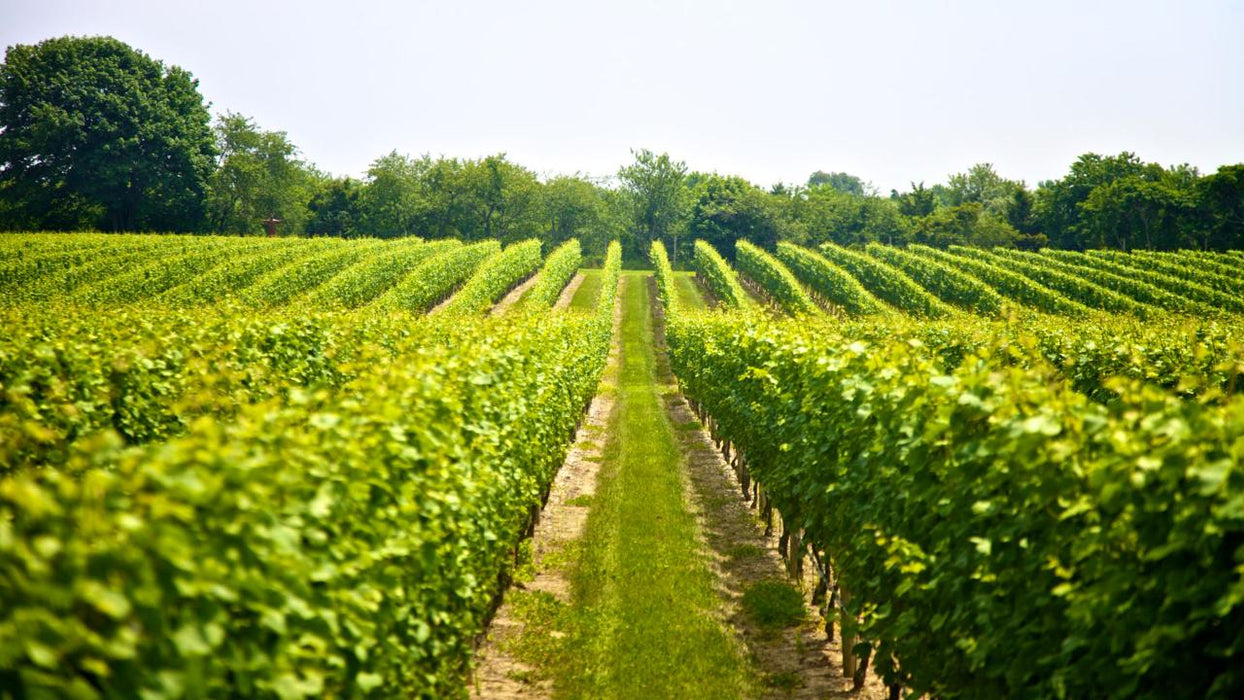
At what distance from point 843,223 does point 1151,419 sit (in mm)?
94882

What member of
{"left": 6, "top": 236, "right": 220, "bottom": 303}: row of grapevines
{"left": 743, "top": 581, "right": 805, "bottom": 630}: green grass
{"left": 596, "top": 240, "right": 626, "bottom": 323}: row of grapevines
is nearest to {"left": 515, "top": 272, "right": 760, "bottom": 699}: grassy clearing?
{"left": 743, "top": 581, "right": 805, "bottom": 630}: green grass

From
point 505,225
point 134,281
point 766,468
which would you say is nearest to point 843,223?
point 505,225

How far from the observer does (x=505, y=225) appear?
325ft

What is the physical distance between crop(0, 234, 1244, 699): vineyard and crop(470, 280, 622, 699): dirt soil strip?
0.31 feet

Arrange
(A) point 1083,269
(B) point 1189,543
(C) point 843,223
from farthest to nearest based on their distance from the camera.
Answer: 1. (C) point 843,223
2. (A) point 1083,269
3. (B) point 1189,543

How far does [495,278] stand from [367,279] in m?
7.53

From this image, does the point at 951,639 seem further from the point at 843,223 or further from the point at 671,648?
the point at 843,223

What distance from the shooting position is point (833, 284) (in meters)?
51.1

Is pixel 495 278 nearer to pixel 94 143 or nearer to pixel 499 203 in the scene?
pixel 94 143

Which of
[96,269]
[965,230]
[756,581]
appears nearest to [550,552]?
[756,581]

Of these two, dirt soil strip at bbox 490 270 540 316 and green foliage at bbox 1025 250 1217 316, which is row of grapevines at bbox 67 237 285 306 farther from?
green foliage at bbox 1025 250 1217 316

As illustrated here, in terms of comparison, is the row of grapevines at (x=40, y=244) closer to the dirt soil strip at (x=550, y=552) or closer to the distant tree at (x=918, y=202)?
the dirt soil strip at (x=550, y=552)

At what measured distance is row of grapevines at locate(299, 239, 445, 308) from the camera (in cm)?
4219

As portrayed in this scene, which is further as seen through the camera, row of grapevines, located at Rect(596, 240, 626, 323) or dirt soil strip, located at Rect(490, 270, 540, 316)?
dirt soil strip, located at Rect(490, 270, 540, 316)
